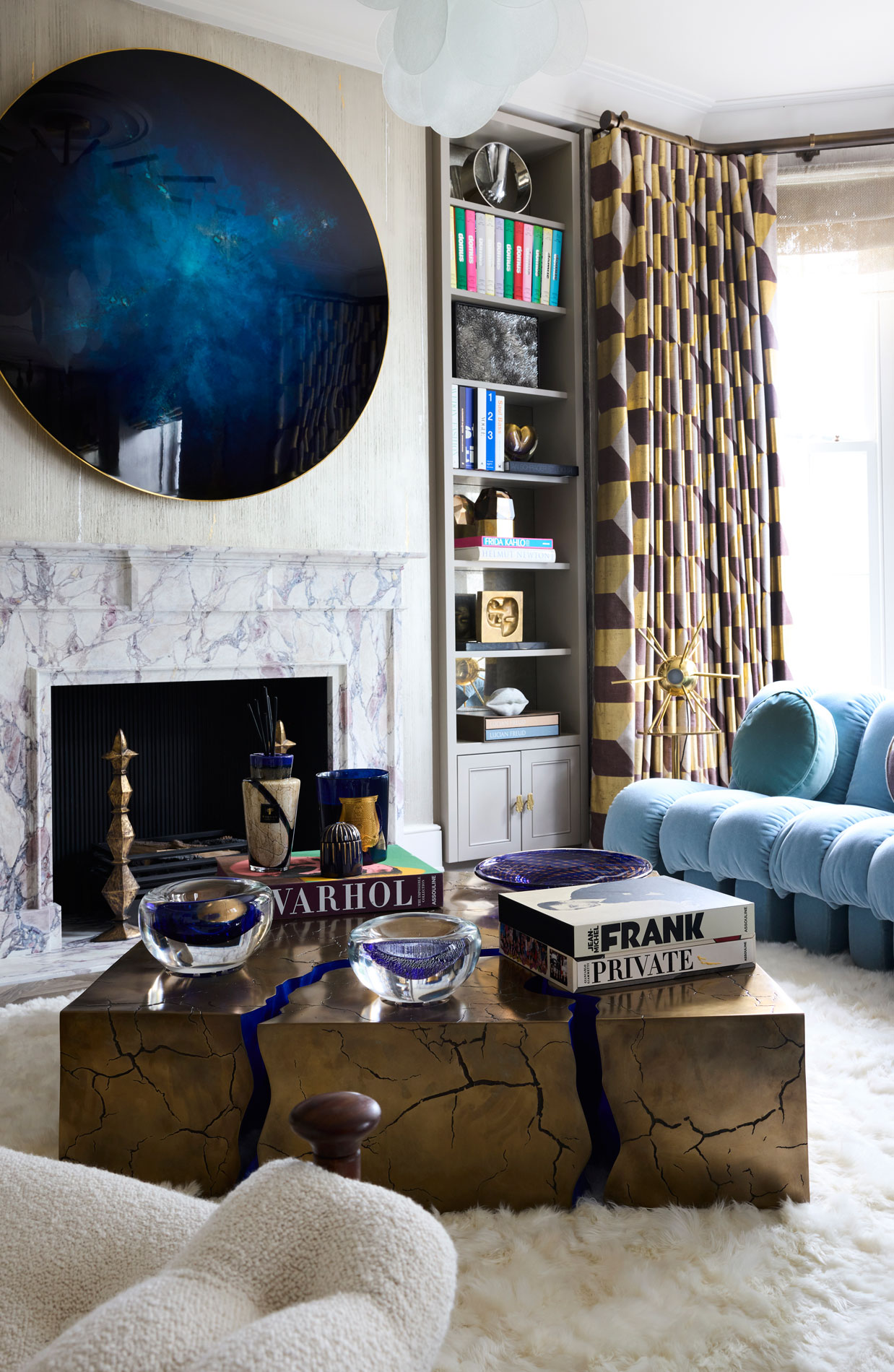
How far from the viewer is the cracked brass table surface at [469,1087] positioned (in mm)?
1231

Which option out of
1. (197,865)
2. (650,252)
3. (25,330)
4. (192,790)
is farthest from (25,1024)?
(650,252)

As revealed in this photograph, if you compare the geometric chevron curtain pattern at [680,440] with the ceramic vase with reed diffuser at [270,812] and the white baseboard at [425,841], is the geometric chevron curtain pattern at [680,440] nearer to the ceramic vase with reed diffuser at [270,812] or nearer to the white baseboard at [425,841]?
the white baseboard at [425,841]

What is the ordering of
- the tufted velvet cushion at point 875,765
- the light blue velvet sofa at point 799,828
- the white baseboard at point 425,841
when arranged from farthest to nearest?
1. the white baseboard at point 425,841
2. the tufted velvet cushion at point 875,765
3. the light blue velvet sofa at point 799,828

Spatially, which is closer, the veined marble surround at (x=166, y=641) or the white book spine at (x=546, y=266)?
the veined marble surround at (x=166, y=641)

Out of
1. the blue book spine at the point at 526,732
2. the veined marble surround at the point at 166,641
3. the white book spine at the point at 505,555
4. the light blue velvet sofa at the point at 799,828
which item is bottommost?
the light blue velvet sofa at the point at 799,828

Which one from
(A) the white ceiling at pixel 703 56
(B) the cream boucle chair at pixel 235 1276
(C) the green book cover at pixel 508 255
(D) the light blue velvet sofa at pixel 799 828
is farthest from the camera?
(C) the green book cover at pixel 508 255

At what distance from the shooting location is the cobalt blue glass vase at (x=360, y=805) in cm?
173

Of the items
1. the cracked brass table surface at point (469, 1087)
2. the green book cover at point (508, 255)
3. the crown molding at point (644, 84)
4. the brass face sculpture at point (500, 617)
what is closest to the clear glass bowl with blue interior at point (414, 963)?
the cracked brass table surface at point (469, 1087)

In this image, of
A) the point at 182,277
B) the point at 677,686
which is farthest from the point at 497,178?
the point at 677,686

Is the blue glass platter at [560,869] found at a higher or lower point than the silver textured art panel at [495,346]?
lower

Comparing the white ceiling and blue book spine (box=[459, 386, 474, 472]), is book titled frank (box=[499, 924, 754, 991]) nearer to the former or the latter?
blue book spine (box=[459, 386, 474, 472])

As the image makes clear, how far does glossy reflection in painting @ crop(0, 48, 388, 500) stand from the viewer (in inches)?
108

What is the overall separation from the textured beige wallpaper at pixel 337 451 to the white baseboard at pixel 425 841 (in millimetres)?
56

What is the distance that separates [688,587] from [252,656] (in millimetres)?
1762
